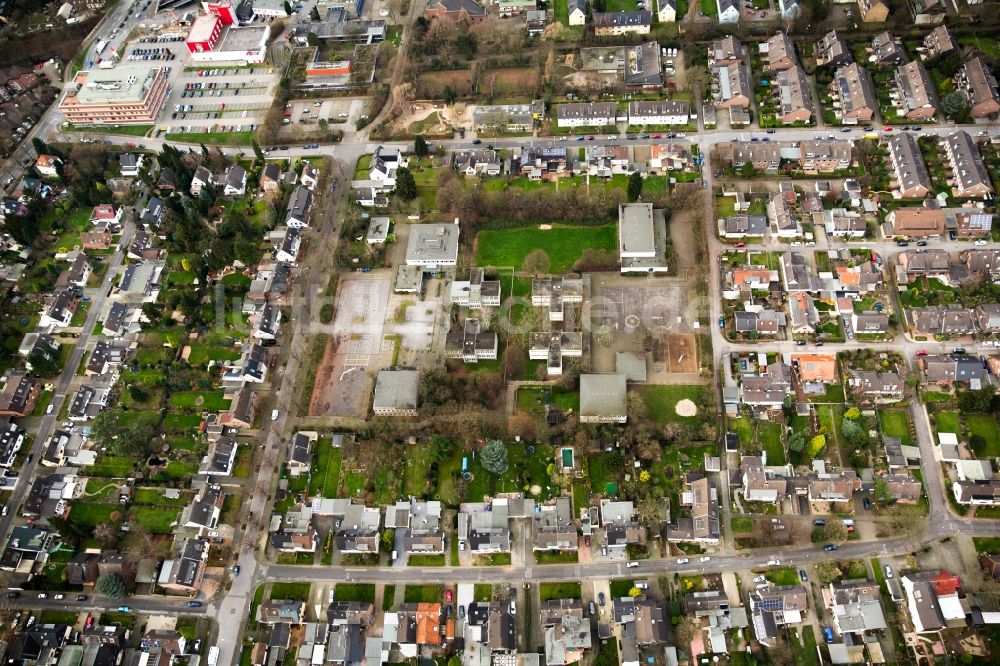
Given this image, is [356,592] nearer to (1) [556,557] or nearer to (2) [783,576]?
(1) [556,557]

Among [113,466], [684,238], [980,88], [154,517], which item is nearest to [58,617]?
[154,517]

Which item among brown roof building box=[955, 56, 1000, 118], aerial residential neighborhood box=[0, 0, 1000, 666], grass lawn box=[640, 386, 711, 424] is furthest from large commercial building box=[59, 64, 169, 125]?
brown roof building box=[955, 56, 1000, 118]

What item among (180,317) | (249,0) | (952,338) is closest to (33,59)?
(249,0)

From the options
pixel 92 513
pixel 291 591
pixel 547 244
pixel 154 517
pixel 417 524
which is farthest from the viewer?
pixel 547 244

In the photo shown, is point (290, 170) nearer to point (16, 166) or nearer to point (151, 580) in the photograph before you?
point (16, 166)

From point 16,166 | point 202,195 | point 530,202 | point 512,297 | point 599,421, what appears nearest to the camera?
point 599,421

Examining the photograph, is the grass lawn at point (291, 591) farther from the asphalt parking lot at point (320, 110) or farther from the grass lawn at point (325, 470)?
the asphalt parking lot at point (320, 110)

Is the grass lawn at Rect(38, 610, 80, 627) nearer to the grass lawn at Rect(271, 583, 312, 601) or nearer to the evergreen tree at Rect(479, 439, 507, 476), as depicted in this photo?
the grass lawn at Rect(271, 583, 312, 601)
